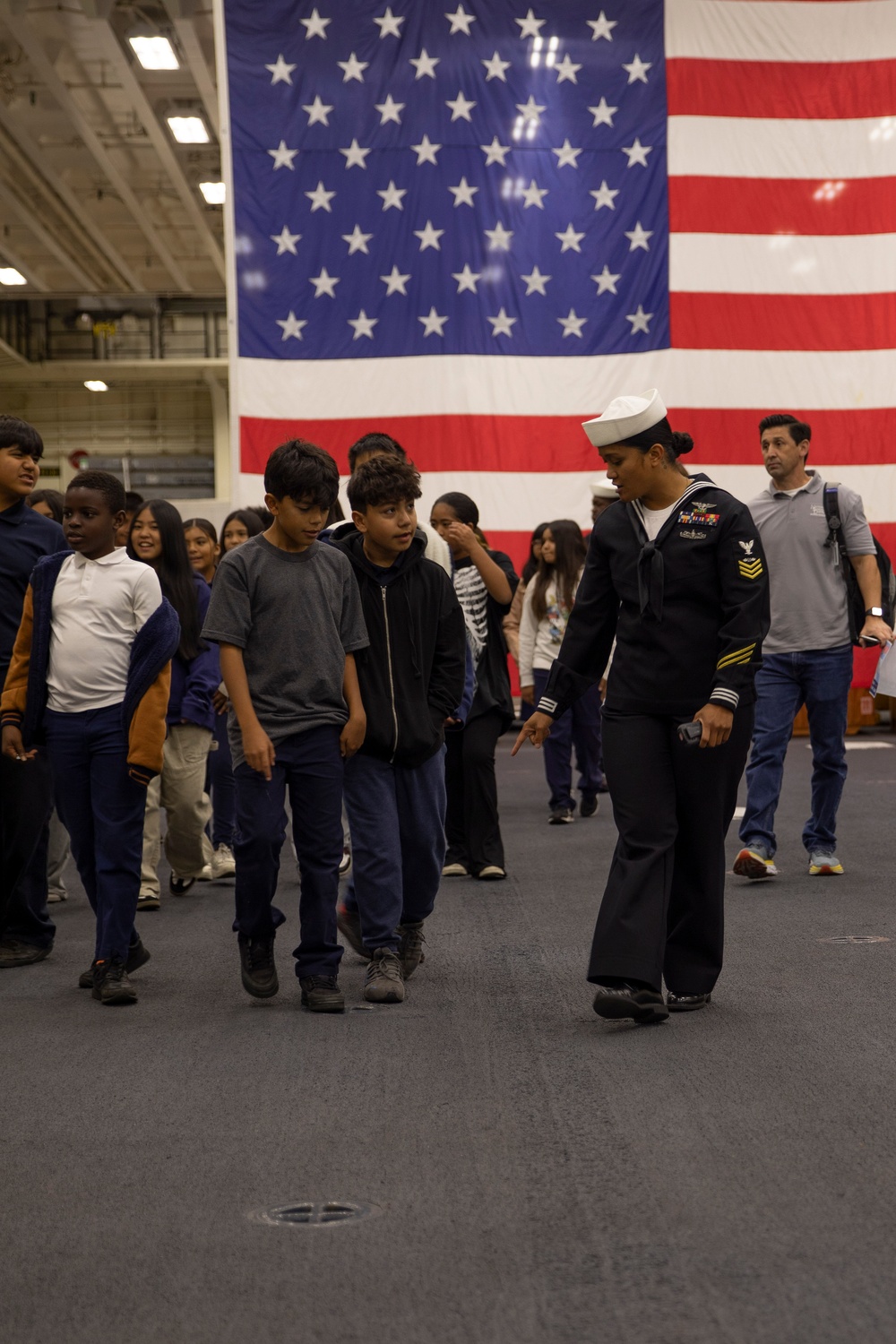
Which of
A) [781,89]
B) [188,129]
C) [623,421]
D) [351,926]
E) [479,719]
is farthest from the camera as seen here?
[188,129]

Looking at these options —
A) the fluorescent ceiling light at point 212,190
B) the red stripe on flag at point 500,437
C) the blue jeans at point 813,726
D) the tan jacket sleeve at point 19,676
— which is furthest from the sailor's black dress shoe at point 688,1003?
the fluorescent ceiling light at point 212,190

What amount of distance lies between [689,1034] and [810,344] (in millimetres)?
9255

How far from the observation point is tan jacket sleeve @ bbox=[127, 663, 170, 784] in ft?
15.2

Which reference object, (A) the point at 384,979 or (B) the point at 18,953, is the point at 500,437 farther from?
(A) the point at 384,979

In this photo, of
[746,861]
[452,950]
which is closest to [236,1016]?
[452,950]

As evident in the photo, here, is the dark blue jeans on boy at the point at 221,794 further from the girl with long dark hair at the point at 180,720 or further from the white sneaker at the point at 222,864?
the girl with long dark hair at the point at 180,720

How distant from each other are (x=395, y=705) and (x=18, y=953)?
1693 millimetres

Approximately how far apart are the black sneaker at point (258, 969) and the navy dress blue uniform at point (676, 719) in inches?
38.9

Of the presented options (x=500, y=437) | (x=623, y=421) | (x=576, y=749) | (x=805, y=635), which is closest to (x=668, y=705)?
(x=623, y=421)

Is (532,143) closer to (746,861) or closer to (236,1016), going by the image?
(746,861)

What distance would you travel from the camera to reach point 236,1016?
4453mm

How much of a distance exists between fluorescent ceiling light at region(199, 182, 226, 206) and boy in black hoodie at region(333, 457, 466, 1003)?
627 inches

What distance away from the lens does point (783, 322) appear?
1231 centimetres

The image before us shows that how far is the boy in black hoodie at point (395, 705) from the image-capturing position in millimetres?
4633
